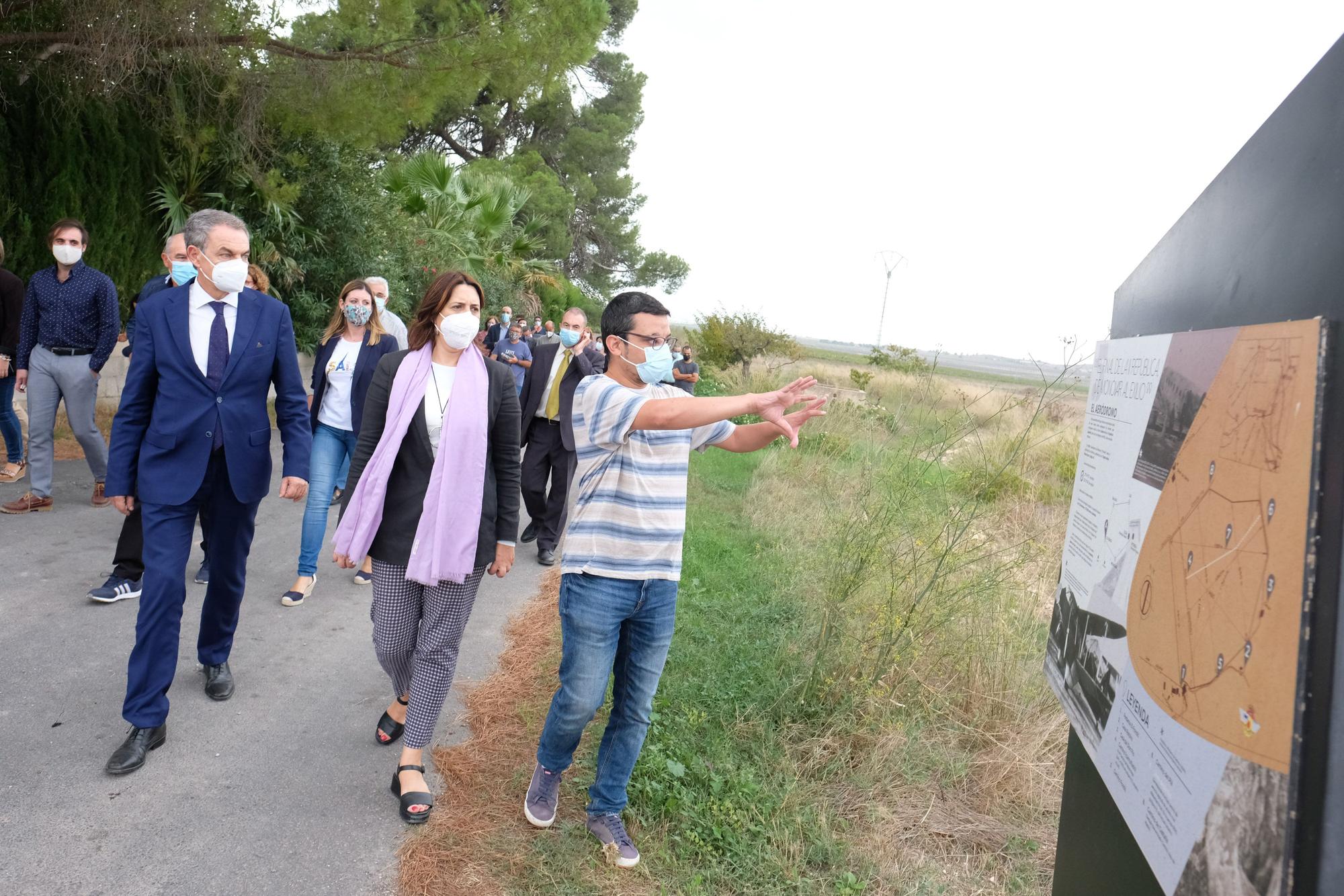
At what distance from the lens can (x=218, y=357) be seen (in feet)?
12.0

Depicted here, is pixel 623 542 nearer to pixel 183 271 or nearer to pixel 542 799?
pixel 542 799

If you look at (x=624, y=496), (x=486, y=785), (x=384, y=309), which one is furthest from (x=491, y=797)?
(x=384, y=309)

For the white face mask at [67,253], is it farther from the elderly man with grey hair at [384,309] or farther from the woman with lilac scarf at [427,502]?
the woman with lilac scarf at [427,502]

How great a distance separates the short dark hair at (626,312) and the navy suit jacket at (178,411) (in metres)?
1.40

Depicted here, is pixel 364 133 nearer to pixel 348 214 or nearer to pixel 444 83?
pixel 444 83

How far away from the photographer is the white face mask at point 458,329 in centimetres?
346

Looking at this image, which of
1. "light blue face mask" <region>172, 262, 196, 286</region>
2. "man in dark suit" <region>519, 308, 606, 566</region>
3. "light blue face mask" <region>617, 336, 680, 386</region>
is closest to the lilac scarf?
"light blue face mask" <region>617, 336, 680, 386</region>

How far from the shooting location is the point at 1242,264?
4.98ft

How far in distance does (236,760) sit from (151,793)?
0.34m

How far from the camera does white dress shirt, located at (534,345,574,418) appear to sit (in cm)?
677

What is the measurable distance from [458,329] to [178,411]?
1.18 m

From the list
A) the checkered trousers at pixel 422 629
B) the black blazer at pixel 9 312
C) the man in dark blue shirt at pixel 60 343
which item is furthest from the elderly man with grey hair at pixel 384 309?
the black blazer at pixel 9 312

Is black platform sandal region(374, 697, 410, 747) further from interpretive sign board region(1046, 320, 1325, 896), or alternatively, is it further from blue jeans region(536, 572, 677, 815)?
interpretive sign board region(1046, 320, 1325, 896)

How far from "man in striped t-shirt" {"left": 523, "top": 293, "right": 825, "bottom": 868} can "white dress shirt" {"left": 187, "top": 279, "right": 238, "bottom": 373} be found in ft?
5.49
